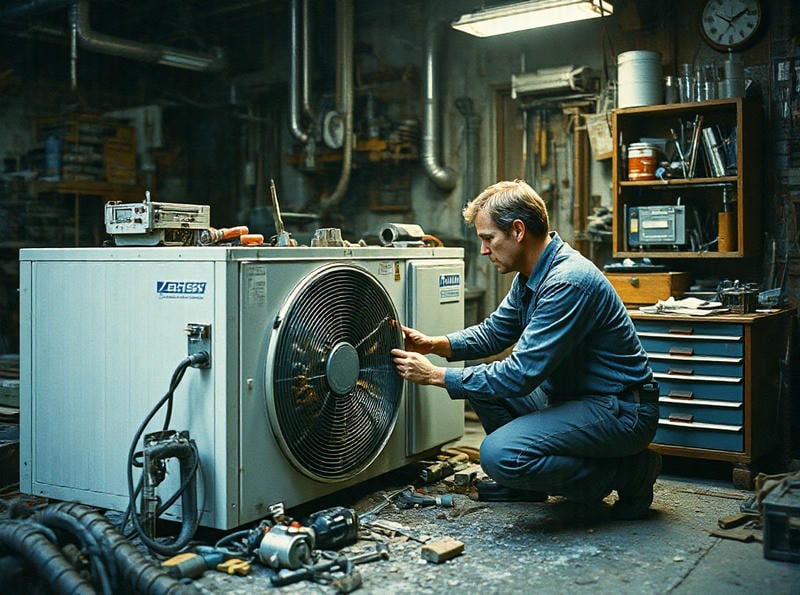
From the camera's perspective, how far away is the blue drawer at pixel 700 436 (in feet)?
11.3

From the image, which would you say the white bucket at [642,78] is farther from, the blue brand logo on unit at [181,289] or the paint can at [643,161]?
the blue brand logo on unit at [181,289]

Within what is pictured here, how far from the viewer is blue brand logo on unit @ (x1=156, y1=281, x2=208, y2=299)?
2.49 m

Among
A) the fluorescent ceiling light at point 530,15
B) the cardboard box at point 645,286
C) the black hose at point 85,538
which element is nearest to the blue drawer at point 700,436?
the cardboard box at point 645,286

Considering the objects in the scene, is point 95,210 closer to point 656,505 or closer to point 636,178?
point 636,178

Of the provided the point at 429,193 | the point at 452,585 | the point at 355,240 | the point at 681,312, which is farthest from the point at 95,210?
→ the point at 452,585

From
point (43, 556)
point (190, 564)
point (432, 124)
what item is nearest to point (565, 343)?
→ point (190, 564)

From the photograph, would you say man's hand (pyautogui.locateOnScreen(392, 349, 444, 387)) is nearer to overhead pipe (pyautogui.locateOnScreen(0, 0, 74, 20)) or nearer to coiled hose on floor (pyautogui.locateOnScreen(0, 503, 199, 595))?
coiled hose on floor (pyautogui.locateOnScreen(0, 503, 199, 595))

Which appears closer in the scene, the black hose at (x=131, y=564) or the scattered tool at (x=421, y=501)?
the black hose at (x=131, y=564)

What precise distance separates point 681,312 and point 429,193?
222 centimetres

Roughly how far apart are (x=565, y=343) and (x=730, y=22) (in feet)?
7.70

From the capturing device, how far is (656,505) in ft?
10.3

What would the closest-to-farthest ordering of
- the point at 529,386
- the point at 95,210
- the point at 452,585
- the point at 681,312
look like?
the point at 452,585 → the point at 529,386 → the point at 681,312 → the point at 95,210

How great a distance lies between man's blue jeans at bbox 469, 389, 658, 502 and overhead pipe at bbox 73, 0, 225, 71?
152 inches

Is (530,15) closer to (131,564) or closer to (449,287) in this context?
(449,287)
